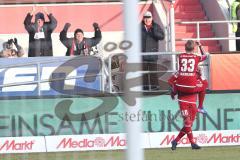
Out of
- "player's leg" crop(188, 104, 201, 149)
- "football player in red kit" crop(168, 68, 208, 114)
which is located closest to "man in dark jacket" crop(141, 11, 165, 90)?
"football player in red kit" crop(168, 68, 208, 114)

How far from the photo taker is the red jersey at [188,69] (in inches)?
528

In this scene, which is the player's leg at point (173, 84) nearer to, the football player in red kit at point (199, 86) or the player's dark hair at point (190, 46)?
the football player in red kit at point (199, 86)

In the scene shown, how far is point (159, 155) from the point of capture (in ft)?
41.3

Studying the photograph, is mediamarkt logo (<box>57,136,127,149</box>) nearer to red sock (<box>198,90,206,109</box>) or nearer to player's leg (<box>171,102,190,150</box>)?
player's leg (<box>171,102,190,150</box>)

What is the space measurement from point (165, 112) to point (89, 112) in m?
1.31

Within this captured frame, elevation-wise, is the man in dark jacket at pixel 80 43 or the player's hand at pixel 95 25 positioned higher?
the player's hand at pixel 95 25

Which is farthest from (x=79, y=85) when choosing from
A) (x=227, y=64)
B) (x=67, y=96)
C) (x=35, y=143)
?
(x=227, y=64)

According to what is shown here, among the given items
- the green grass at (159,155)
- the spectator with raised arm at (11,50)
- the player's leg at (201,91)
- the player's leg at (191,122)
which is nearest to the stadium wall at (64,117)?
the green grass at (159,155)

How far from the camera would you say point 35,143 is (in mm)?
13375

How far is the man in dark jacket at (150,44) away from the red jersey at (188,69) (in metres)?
0.40

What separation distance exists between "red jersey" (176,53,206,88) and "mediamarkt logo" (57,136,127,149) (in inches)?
52.6

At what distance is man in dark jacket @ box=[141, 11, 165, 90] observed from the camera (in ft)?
44.0

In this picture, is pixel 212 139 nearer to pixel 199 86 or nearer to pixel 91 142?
pixel 199 86

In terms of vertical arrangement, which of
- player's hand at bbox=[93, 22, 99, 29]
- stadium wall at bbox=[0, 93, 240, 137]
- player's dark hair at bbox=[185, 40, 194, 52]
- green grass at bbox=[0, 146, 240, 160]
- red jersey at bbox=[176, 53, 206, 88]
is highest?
player's hand at bbox=[93, 22, 99, 29]
